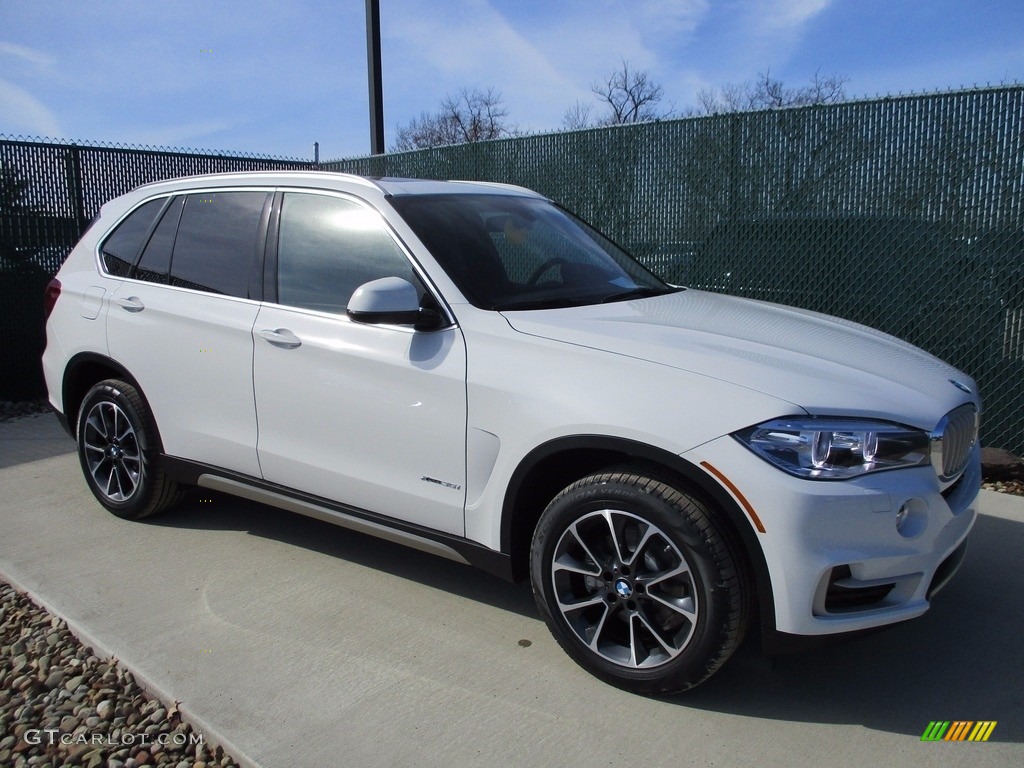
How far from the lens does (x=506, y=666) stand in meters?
3.15

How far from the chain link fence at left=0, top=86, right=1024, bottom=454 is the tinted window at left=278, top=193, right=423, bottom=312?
401 centimetres

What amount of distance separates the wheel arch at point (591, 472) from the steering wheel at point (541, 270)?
93 centimetres

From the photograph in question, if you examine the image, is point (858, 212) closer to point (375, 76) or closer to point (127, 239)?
point (127, 239)

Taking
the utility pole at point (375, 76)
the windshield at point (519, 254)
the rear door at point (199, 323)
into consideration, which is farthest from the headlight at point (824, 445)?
the utility pole at point (375, 76)

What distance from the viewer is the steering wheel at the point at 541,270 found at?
364 cm

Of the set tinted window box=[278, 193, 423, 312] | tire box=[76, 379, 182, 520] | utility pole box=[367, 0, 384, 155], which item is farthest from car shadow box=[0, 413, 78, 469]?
utility pole box=[367, 0, 384, 155]

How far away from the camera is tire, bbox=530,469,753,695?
264cm

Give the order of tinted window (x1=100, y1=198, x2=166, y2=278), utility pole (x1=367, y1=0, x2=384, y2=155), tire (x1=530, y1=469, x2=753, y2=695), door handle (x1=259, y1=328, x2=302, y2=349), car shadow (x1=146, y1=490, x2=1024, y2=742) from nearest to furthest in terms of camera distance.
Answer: tire (x1=530, y1=469, x2=753, y2=695) < car shadow (x1=146, y1=490, x2=1024, y2=742) < door handle (x1=259, y1=328, x2=302, y2=349) < tinted window (x1=100, y1=198, x2=166, y2=278) < utility pole (x1=367, y1=0, x2=384, y2=155)

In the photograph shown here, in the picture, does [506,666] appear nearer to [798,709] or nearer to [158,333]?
[798,709]

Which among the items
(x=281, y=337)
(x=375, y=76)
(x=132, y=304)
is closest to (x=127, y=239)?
(x=132, y=304)

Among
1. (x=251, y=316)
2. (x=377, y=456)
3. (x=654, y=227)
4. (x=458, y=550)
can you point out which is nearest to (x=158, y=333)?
(x=251, y=316)

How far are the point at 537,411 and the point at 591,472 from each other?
34cm

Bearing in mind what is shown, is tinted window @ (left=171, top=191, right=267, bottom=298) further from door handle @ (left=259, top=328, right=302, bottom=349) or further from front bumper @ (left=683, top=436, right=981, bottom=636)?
front bumper @ (left=683, top=436, right=981, bottom=636)

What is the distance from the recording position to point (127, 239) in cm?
462
